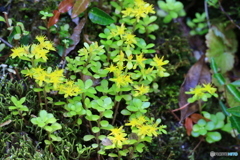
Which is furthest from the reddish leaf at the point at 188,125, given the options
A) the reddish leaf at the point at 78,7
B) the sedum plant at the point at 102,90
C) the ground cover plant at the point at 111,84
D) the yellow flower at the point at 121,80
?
the reddish leaf at the point at 78,7

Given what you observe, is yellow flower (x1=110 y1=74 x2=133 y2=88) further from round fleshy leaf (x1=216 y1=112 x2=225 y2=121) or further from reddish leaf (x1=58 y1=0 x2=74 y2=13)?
round fleshy leaf (x1=216 y1=112 x2=225 y2=121)

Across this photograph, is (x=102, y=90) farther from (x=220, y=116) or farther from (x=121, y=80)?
(x=220, y=116)

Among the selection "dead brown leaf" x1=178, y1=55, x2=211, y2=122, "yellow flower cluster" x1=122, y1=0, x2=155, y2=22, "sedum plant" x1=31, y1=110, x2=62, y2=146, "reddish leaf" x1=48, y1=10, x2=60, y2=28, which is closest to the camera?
"sedum plant" x1=31, y1=110, x2=62, y2=146

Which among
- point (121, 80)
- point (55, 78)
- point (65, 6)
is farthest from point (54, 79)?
point (65, 6)

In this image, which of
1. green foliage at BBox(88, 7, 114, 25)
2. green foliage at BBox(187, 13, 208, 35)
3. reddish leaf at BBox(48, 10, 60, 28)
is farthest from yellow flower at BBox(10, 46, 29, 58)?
green foliage at BBox(187, 13, 208, 35)

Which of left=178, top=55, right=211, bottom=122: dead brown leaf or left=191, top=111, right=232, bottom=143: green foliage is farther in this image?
left=178, top=55, right=211, bottom=122: dead brown leaf

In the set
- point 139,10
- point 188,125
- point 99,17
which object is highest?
point 139,10

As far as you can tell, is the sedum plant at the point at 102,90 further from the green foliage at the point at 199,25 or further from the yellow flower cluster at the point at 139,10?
the green foliage at the point at 199,25
